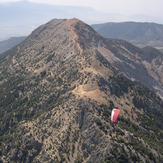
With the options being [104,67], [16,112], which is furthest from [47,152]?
[104,67]

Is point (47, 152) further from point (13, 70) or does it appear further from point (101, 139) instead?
point (13, 70)

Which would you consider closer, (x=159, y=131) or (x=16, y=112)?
(x=159, y=131)

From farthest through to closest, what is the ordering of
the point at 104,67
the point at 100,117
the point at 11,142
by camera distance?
the point at 104,67 < the point at 11,142 < the point at 100,117

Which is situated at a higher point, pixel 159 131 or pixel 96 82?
pixel 96 82

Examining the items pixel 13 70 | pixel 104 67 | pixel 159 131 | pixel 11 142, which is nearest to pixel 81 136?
pixel 11 142

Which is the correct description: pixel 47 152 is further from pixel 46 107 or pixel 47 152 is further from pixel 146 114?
pixel 146 114

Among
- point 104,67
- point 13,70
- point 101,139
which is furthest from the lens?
point 13,70

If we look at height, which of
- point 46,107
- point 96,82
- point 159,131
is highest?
point 96,82
